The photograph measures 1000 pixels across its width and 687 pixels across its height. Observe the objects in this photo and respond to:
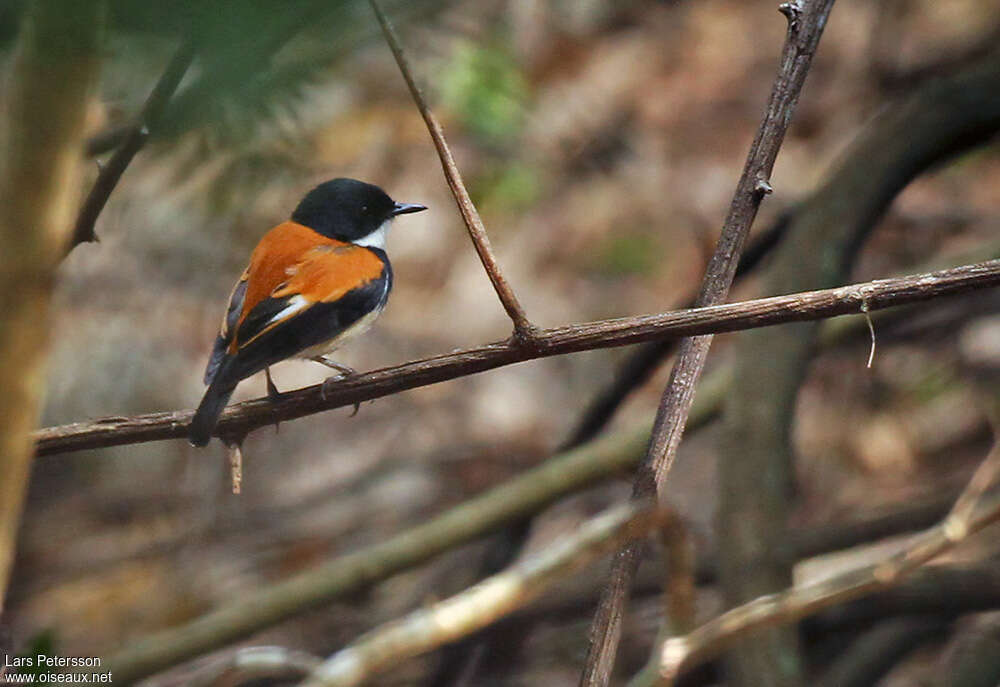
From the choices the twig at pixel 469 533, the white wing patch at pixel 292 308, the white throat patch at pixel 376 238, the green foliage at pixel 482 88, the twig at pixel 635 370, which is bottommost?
the twig at pixel 469 533

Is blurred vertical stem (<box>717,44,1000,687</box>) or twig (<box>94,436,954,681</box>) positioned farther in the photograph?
twig (<box>94,436,954,681</box>)

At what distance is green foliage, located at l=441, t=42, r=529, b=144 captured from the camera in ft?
18.7

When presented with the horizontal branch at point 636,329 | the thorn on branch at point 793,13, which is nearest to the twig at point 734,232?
the thorn on branch at point 793,13

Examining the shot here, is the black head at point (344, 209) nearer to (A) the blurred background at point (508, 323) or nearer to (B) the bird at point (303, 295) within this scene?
(B) the bird at point (303, 295)

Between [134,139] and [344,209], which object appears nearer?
[134,139]

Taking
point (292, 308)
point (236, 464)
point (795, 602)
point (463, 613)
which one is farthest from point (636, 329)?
point (292, 308)

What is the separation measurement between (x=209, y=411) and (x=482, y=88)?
3.55 m

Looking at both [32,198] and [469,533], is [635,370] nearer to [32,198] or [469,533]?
[469,533]

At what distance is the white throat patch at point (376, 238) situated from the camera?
12.6 ft

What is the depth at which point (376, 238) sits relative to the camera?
3.95 meters

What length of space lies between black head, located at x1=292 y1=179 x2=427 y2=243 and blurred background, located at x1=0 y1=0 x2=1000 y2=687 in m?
0.21

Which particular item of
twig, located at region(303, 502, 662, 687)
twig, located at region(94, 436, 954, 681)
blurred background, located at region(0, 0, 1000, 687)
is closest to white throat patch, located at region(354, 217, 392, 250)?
blurred background, located at region(0, 0, 1000, 687)

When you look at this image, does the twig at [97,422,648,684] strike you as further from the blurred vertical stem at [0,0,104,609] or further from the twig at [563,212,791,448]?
the blurred vertical stem at [0,0,104,609]

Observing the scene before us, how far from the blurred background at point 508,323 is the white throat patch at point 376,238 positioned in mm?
326
